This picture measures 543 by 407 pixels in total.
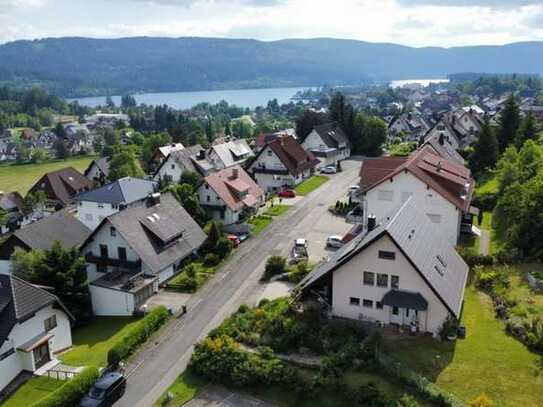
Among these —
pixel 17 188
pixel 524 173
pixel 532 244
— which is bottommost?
pixel 17 188

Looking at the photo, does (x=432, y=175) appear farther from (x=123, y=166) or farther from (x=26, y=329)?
(x=123, y=166)

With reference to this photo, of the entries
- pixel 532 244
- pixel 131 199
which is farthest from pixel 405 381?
pixel 131 199

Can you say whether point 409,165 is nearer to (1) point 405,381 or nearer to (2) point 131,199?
(1) point 405,381

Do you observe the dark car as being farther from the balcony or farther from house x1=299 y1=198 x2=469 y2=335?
the balcony

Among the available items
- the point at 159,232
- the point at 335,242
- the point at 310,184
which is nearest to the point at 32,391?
the point at 159,232

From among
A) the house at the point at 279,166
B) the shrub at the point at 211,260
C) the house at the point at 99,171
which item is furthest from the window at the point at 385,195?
the house at the point at 99,171

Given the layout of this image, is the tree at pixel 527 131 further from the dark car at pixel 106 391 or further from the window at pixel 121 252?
the dark car at pixel 106 391

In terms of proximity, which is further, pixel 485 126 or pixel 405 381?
pixel 485 126
